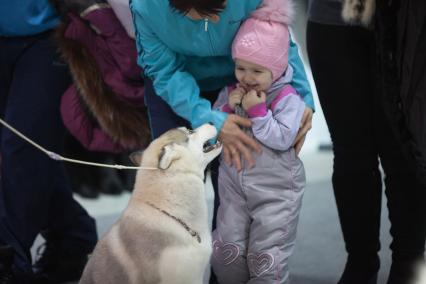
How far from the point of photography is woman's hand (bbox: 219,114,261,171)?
6.25ft

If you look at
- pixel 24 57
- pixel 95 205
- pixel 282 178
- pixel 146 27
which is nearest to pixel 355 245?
pixel 282 178

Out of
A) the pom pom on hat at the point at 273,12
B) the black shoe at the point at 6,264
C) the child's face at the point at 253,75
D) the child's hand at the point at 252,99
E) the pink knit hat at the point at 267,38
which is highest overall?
the pom pom on hat at the point at 273,12

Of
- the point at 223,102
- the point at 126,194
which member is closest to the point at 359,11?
the point at 223,102

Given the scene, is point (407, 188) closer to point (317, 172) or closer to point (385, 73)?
point (385, 73)

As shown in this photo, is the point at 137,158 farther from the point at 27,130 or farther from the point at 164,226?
the point at 27,130

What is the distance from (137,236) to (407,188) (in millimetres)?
868

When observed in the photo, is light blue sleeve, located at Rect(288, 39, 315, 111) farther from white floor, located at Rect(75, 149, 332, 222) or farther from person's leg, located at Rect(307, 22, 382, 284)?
white floor, located at Rect(75, 149, 332, 222)

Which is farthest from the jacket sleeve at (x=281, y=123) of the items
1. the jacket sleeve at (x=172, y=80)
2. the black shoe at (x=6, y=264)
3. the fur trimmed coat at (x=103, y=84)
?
the black shoe at (x=6, y=264)

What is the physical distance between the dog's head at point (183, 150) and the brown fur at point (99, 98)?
0.38m

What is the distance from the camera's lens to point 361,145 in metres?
2.05

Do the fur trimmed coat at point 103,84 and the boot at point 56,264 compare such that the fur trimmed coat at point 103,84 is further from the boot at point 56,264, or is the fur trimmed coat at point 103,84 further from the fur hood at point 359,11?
the fur hood at point 359,11

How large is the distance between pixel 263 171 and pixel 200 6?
537mm

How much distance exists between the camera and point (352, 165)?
2.06 metres

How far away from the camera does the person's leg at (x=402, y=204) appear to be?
2.01 metres
